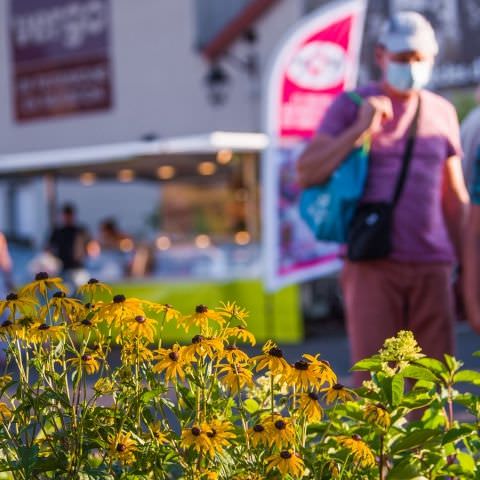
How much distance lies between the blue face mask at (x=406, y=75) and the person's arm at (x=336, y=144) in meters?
0.08

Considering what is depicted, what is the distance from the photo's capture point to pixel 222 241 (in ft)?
41.6

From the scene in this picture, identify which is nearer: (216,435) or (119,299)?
(216,435)

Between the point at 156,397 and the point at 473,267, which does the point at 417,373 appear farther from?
the point at 473,267

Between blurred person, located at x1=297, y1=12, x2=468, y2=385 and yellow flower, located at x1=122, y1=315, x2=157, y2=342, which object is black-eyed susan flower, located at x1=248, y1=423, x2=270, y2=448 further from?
blurred person, located at x1=297, y1=12, x2=468, y2=385

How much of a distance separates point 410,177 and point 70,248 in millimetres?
9360

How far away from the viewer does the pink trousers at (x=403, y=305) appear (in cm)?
365

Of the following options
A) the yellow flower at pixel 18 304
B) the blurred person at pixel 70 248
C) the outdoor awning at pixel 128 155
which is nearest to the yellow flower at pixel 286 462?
the yellow flower at pixel 18 304

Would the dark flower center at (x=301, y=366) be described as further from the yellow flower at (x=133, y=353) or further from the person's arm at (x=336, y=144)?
the person's arm at (x=336, y=144)

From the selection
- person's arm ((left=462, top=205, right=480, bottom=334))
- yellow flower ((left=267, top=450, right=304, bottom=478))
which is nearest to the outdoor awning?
person's arm ((left=462, top=205, right=480, bottom=334))

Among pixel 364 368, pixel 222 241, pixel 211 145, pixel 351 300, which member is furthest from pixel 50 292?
pixel 222 241

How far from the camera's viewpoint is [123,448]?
204cm

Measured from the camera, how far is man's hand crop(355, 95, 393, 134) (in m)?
3.52

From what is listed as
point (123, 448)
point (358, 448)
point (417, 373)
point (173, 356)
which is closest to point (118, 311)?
point (173, 356)

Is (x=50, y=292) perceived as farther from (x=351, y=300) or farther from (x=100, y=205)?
(x=100, y=205)
